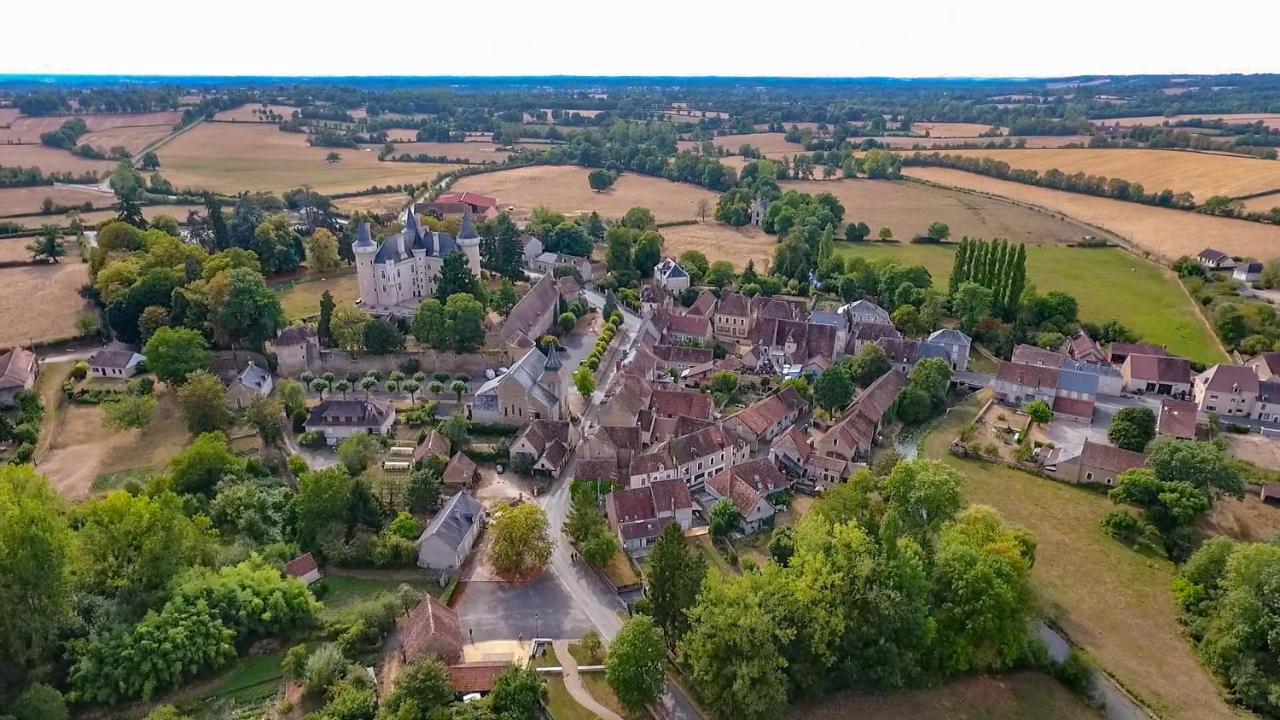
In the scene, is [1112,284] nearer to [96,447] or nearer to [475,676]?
[475,676]

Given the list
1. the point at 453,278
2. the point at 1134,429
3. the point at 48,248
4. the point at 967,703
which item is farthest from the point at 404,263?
the point at 1134,429

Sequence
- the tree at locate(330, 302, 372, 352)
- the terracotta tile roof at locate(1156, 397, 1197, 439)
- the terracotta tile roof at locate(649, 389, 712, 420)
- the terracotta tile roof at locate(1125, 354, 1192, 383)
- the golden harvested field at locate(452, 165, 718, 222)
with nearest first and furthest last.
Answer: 1. the terracotta tile roof at locate(1156, 397, 1197, 439)
2. the terracotta tile roof at locate(649, 389, 712, 420)
3. the terracotta tile roof at locate(1125, 354, 1192, 383)
4. the tree at locate(330, 302, 372, 352)
5. the golden harvested field at locate(452, 165, 718, 222)

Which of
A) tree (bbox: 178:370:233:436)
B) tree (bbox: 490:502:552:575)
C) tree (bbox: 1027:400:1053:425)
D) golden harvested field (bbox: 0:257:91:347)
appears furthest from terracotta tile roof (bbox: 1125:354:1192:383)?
golden harvested field (bbox: 0:257:91:347)

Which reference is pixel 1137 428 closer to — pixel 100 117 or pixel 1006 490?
pixel 1006 490

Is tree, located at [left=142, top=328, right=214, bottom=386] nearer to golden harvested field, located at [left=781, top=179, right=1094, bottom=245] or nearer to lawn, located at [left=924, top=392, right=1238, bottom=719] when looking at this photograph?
lawn, located at [left=924, top=392, right=1238, bottom=719]

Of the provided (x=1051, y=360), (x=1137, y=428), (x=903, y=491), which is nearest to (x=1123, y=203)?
(x=1051, y=360)

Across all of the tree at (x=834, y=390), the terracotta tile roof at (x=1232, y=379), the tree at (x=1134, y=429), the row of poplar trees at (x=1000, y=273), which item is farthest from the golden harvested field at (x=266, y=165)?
the terracotta tile roof at (x=1232, y=379)
